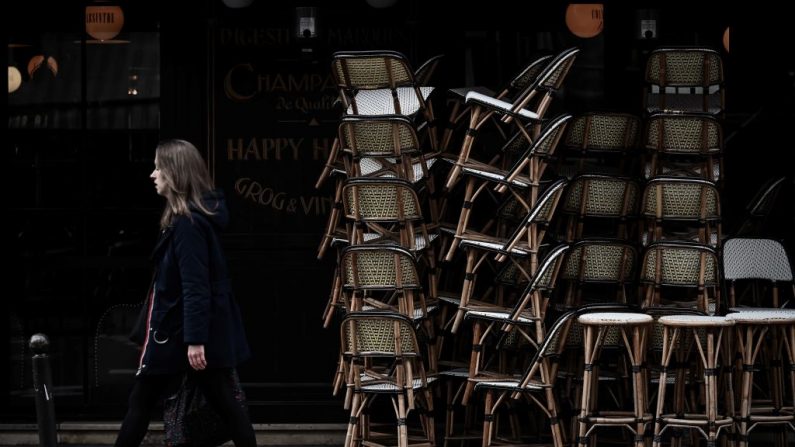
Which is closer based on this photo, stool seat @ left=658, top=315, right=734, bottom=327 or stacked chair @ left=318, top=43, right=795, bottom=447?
stool seat @ left=658, top=315, right=734, bottom=327

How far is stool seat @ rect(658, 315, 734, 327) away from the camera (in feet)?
27.2

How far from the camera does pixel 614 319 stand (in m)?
8.34

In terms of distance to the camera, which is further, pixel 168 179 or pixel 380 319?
pixel 380 319

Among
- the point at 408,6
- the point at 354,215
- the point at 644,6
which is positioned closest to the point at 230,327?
the point at 354,215

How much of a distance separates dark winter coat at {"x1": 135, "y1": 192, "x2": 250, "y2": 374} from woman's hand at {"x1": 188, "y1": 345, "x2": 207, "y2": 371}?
0.12ft

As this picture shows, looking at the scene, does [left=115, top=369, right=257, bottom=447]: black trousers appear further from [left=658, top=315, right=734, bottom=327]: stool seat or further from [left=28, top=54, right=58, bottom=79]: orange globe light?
[left=28, top=54, right=58, bottom=79]: orange globe light

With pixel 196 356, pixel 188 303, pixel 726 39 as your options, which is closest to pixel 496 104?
pixel 726 39

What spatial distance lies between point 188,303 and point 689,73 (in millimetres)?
3956

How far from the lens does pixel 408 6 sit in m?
10.1

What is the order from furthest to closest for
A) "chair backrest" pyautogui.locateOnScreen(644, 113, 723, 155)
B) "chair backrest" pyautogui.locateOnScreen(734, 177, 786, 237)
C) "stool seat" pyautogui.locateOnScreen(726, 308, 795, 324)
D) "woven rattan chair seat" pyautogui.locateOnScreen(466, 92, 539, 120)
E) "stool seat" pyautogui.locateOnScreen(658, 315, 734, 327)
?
"chair backrest" pyautogui.locateOnScreen(734, 177, 786, 237), "chair backrest" pyautogui.locateOnScreen(644, 113, 723, 155), "woven rattan chair seat" pyautogui.locateOnScreen(466, 92, 539, 120), "stool seat" pyautogui.locateOnScreen(726, 308, 795, 324), "stool seat" pyautogui.locateOnScreen(658, 315, 734, 327)

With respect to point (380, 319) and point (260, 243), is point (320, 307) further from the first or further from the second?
point (380, 319)

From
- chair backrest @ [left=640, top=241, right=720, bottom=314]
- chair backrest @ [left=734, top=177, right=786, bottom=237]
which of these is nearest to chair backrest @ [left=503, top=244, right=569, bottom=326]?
chair backrest @ [left=640, top=241, right=720, bottom=314]

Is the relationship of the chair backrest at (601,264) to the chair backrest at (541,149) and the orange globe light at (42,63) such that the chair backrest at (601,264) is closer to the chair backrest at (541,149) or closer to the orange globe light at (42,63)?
the chair backrest at (541,149)

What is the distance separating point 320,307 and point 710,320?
3.07 meters
